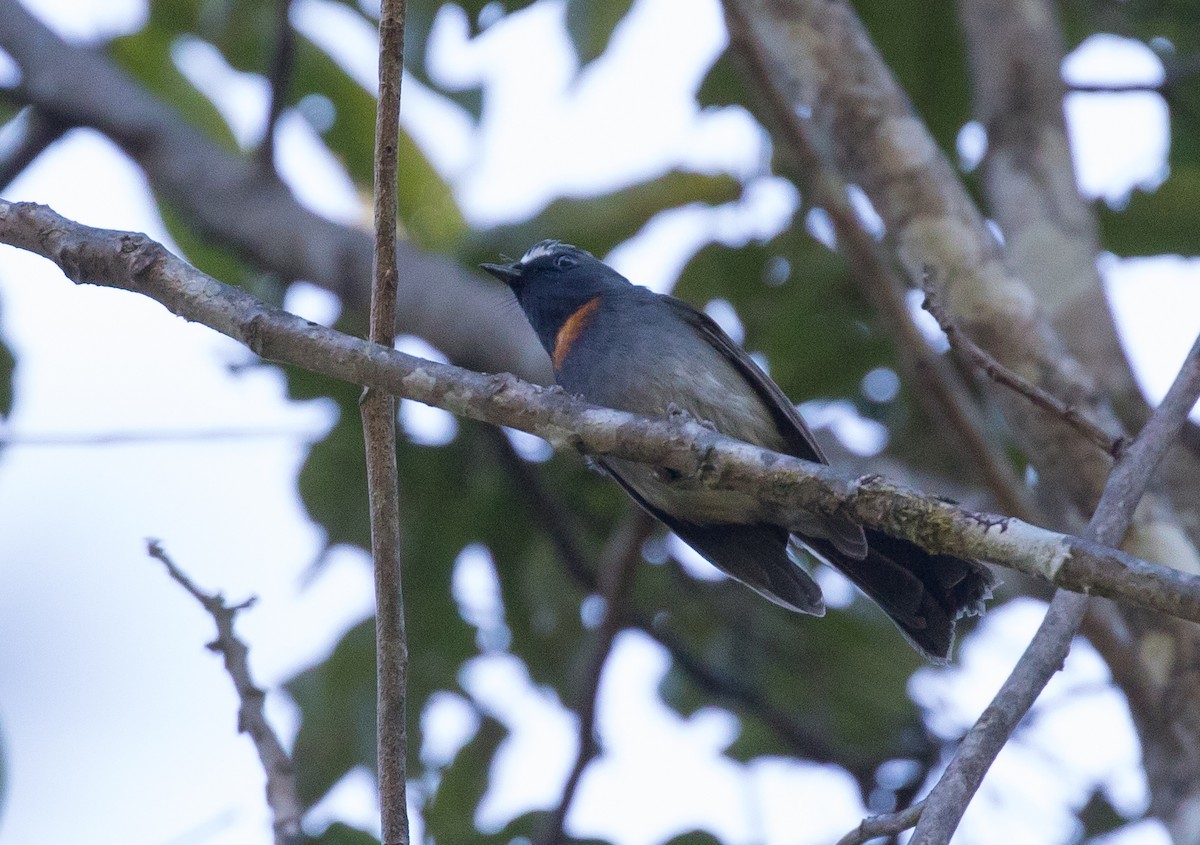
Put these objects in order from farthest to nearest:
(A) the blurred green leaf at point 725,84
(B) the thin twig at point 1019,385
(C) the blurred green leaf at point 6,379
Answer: (A) the blurred green leaf at point 725,84
(C) the blurred green leaf at point 6,379
(B) the thin twig at point 1019,385

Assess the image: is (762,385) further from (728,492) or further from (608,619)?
(608,619)

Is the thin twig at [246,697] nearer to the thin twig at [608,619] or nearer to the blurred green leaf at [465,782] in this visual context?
the thin twig at [608,619]

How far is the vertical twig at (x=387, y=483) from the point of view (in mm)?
2756

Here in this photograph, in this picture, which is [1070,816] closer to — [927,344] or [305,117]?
[927,344]

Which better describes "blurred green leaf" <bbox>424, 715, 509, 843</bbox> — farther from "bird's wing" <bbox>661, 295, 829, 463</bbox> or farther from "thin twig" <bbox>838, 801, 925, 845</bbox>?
"thin twig" <bbox>838, 801, 925, 845</bbox>

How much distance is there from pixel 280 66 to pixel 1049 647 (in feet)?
13.4

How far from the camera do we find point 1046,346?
429 centimetres

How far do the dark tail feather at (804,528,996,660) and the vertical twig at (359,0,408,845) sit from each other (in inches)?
62.7

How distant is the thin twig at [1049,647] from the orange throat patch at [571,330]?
6.51 ft

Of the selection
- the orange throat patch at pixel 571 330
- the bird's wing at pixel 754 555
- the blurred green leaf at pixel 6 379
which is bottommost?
the bird's wing at pixel 754 555

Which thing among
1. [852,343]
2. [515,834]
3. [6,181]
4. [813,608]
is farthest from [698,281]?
[6,181]

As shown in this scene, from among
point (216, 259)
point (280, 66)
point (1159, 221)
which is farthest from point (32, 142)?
point (1159, 221)

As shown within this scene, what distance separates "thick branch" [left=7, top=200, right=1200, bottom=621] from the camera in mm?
2623

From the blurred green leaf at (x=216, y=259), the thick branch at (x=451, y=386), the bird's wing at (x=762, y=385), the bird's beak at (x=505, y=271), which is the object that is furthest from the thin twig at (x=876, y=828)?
the blurred green leaf at (x=216, y=259)
